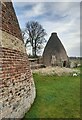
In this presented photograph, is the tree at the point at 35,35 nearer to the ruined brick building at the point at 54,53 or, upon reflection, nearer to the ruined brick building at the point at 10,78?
the ruined brick building at the point at 54,53

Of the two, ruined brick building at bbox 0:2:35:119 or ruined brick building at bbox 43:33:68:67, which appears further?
ruined brick building at bbox 43:33:68:67

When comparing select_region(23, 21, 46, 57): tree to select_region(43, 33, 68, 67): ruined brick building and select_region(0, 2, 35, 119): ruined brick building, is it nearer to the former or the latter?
select_region(43, 33, 68, 67): ruined brick building

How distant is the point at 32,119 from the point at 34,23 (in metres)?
35.1

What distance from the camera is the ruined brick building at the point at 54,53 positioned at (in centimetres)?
3222

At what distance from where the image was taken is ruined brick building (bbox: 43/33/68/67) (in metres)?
32.2

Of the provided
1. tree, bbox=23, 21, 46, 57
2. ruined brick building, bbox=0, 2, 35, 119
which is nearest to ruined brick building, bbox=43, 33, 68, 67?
tree, bbox=23, 21, 46, 57

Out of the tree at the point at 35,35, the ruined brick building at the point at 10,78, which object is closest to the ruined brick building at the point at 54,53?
the tree at the point at 35,35

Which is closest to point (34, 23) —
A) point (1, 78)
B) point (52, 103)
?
point (52, 103)

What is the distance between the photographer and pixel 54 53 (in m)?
32.8

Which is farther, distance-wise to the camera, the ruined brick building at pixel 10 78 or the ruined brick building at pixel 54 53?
the ruined brick building at pixel 54 53

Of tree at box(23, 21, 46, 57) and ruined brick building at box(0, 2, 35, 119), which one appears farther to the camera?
tree at box(23, 21, 46, 57)

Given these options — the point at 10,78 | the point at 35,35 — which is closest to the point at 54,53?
the point at 35,35

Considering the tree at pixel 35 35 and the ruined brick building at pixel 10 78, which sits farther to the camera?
the tree at pixel 35 35

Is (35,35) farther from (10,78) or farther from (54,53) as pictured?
(10,78)
